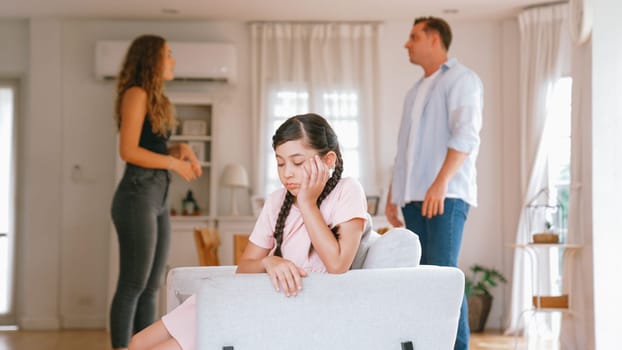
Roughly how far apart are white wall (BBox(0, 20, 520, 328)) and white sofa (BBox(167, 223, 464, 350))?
190 inches

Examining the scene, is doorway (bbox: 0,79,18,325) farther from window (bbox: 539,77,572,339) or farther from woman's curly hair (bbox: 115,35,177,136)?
window (bbox: 539,77,572,339)

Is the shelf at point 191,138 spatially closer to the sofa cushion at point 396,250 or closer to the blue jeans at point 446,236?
the blue jeans at point 446,236

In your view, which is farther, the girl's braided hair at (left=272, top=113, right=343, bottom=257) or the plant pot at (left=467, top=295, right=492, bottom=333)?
the plant pot at (left=467, top=295, right=492, bottom=333)

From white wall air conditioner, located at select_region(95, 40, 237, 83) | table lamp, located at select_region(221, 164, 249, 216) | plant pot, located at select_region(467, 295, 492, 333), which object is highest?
white wall air conditioner, located at select_region(95, 40, 237, 83)

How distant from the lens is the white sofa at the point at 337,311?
204 centimetres

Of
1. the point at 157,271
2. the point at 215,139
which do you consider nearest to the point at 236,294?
the point at 157,271

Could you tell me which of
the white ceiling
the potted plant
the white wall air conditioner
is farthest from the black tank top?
the potted plant

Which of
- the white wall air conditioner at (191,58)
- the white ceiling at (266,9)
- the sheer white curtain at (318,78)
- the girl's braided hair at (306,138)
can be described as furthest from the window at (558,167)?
the girl's braided hair at (306,138)

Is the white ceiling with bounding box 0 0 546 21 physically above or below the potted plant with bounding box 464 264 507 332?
above

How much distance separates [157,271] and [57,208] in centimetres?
339

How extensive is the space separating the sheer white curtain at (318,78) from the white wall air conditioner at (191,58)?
0.92 ft

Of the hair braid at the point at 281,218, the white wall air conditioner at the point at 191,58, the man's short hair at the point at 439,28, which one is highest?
the white wall air conditioner at the point at 191,58

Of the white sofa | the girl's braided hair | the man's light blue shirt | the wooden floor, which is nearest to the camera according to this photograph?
the white sofa

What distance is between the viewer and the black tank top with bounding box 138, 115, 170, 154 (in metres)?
3.94
